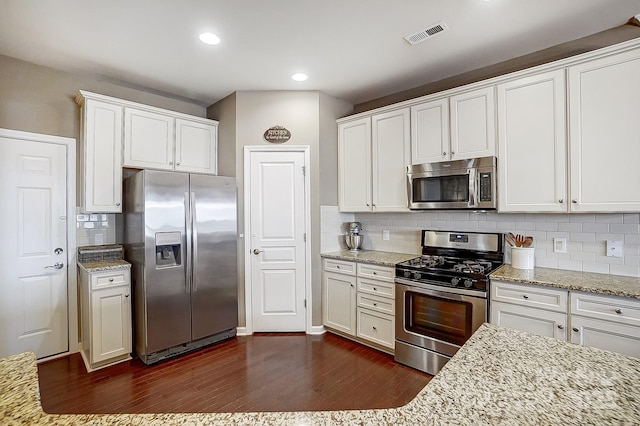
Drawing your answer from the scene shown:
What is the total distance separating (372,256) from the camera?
3.37m

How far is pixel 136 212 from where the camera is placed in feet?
9.82

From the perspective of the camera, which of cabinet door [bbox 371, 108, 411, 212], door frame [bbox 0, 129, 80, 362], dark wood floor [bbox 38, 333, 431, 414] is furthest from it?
cabinet door [bbox 371, 108, 411, 212]

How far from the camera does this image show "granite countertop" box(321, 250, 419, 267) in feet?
10.1

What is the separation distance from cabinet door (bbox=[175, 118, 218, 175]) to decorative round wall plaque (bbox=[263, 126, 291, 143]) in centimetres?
76

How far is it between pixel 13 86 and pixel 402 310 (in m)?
4.16

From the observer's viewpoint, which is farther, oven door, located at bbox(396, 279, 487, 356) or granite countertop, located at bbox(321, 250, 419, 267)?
granite countertop, located at bbox(321, 250, 419, 267)

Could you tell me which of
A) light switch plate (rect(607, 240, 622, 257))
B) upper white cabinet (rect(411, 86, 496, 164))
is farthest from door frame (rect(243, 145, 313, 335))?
light switch plate (rect(607, 240, 622, 257))

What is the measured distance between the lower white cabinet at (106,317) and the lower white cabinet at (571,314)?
10.6 feet

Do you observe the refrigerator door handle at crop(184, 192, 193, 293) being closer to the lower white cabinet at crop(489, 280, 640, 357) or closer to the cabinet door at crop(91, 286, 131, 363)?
the cabinet door at crop(91, 286, 131, 363)

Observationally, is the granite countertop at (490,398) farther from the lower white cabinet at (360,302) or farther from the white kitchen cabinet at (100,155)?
the white kitchen cabinet at (100,155)

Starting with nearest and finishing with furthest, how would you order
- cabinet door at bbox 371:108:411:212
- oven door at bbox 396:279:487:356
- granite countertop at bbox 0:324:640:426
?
granite countertop at bbox 0:324:640:426, oven door at bbox 396:279:487:356, cabinet door at bbox 371:108:411:212

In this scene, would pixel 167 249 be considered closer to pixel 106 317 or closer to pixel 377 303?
pixel 106 317

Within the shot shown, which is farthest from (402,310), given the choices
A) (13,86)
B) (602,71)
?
(13,86)

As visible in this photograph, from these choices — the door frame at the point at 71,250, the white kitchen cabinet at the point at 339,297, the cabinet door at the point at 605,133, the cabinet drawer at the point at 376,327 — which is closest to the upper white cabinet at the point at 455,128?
the cabinet door at the point at 605,133
